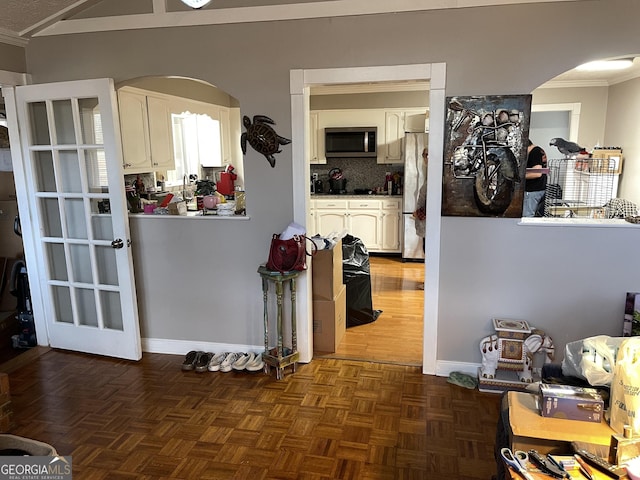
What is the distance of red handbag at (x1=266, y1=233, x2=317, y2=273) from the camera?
3.05 metres

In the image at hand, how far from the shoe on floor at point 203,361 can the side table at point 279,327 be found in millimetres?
451

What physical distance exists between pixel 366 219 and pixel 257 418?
161 inches

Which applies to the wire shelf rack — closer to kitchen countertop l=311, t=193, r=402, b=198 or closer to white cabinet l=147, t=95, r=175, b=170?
kitchen countertop l=311, t=193, r=402, b=198

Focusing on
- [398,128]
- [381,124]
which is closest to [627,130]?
[398,128]

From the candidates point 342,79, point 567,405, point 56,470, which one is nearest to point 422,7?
point 342,79

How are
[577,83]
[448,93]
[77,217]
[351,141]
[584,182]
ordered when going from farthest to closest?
[351,141]
[577,83]
[584,182]
[77,217]
[448,93]

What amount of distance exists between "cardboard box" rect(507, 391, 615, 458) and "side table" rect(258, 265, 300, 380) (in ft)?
5.89

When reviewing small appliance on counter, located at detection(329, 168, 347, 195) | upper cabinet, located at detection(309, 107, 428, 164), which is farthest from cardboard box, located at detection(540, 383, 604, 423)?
small appliance on counter, located at detection(329, 168, 347, 195)

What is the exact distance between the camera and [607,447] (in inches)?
58.0

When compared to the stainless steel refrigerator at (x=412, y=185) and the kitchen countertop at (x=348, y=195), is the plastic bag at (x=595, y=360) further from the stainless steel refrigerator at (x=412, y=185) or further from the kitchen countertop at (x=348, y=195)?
the kitchen countertop at (x=348, y=195)

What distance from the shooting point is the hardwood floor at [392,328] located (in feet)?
11.6

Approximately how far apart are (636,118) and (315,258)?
3.76 metres

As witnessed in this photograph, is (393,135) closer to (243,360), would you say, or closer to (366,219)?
(366,219)

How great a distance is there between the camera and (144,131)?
15.1ft
